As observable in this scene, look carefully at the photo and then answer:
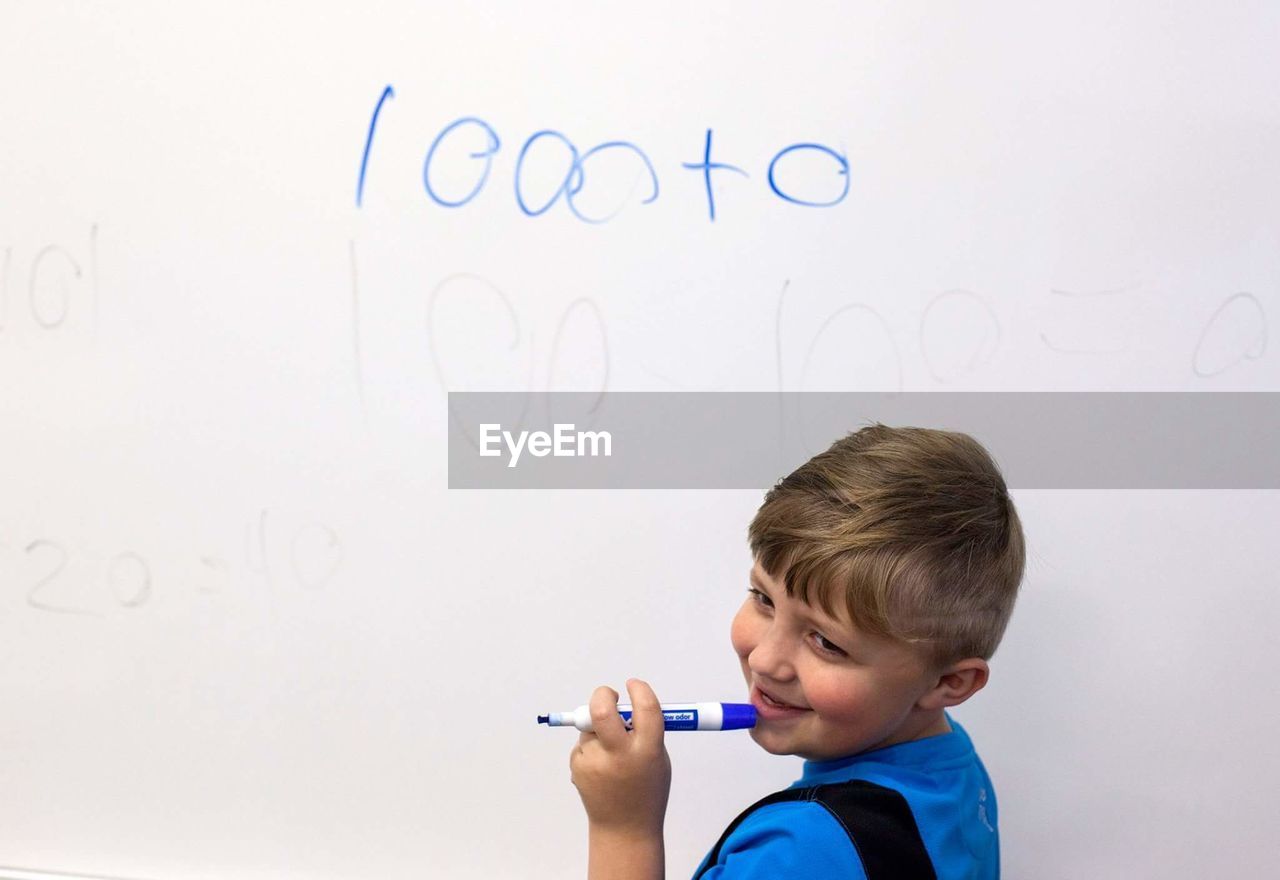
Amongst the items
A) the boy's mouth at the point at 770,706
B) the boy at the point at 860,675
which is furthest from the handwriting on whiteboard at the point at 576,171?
the boy's mouth at the point at 770,706

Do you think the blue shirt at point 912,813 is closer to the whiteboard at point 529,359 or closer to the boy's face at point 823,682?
the boy's face at point 823,682

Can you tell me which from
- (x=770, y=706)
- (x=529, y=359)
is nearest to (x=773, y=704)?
(x=770, y=706)

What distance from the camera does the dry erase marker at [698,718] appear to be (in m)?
0.57

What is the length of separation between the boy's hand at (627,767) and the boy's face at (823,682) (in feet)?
0.18

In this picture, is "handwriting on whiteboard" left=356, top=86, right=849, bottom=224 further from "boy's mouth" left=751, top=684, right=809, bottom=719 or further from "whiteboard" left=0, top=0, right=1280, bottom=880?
"boy's mouth" left=751, top=684, right=809, bottom=719

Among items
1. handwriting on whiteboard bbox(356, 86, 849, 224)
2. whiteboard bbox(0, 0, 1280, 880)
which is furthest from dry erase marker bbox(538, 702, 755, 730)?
handwriting on whiteboard bbox(356, 86, 849, 224)

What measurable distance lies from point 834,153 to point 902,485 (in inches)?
11.2

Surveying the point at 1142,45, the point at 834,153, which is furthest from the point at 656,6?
the point at 1142,45

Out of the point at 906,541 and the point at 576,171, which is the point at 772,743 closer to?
the point at 906,541

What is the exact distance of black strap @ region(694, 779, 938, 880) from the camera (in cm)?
50

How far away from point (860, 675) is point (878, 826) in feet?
0.22

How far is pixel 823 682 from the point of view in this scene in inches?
21.1

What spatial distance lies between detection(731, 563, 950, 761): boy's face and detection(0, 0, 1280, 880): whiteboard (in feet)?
0.66

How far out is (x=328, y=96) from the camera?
30.6 inches
